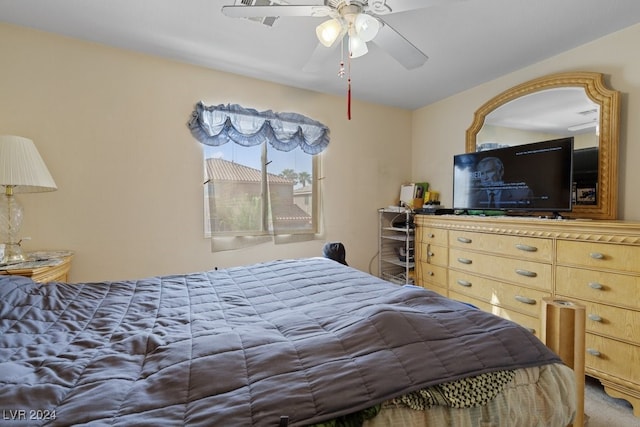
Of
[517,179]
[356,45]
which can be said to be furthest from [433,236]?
[356,45]

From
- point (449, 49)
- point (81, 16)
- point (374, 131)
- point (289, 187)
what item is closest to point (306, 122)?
point (289, 187)

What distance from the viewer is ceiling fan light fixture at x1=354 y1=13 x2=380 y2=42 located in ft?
4.60

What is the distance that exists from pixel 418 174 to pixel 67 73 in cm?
353

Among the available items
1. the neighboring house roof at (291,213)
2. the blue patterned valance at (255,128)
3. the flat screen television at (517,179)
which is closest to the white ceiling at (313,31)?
the blue patterned valance at (255,128)

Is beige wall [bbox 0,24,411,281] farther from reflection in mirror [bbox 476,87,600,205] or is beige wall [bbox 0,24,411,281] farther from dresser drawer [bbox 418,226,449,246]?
reflection in mirror [bbox 476,87,600,205]

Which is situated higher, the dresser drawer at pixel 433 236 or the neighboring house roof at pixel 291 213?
the neighboring house roof at pixel 291 213

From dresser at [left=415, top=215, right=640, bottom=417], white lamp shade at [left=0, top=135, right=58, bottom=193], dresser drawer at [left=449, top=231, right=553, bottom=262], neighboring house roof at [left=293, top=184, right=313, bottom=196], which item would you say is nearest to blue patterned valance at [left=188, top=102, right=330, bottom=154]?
neighboring house roof at [left=293, top=184, right=313, bottom=196]

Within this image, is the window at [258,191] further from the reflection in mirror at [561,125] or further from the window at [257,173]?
the reflection in mirror at [561,125]

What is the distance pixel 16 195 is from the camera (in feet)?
6.86

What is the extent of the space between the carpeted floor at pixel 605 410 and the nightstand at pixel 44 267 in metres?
3.13

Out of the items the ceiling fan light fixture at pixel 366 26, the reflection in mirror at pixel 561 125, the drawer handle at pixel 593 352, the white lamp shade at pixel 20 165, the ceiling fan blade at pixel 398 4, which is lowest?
the drawer handle at pixel 593 352

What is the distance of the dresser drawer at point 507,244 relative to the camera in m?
2.07

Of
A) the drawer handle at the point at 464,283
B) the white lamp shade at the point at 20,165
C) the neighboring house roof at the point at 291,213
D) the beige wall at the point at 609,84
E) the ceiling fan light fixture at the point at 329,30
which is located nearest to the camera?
the ceiling fan light fixture at the point at 329,30

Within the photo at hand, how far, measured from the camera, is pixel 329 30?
149 cm
